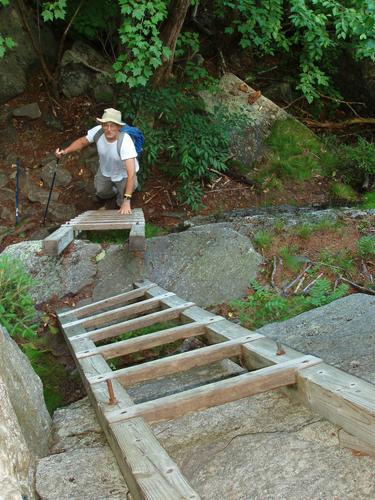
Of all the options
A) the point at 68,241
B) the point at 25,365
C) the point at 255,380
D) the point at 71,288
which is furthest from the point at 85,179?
the point at 255,380

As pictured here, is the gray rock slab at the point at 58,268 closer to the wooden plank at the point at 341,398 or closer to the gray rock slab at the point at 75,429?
the gray rock slab at the point at 75,429

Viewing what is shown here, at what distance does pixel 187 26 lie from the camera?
10445 mm

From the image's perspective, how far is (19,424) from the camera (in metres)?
2.71

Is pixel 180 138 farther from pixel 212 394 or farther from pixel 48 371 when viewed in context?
pixel 212 394

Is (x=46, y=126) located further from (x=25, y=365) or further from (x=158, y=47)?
(x=25, y=365)

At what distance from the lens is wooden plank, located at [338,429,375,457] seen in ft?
8.05

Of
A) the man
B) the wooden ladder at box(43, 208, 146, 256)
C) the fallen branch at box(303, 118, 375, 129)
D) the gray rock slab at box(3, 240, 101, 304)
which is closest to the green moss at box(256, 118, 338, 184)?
the fallen branch at box(303, 118, 375, 129)

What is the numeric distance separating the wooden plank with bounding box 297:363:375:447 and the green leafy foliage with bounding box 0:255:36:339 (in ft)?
8.96

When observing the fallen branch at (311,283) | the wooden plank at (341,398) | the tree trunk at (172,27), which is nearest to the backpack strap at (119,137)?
the tree trunk at (172,27)

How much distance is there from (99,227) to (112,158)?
121 cm

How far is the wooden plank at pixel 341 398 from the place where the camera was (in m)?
2.39

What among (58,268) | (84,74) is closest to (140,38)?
(84,74)

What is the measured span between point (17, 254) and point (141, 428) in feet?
13.0

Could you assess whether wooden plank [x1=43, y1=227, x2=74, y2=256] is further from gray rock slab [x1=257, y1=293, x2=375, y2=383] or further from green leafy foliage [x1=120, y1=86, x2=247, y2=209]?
green leafy foliage [x1=120, y1=86, x2=247, y2=209]
